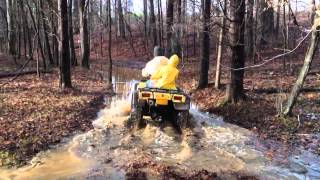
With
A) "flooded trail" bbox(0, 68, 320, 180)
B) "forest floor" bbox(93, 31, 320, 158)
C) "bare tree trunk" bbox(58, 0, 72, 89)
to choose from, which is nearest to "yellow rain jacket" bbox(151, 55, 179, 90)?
"flooded trail" bbox(0, 68, 320, 180)

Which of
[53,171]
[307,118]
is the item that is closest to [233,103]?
[307,118]

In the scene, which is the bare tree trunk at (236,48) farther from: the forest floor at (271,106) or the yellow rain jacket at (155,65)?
the yellow rain jacket at (155,65)

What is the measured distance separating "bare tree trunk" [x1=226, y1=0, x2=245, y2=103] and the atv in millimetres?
2707

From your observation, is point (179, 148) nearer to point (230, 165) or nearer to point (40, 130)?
point (230, 165)

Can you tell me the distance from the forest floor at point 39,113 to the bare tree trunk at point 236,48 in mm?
4509

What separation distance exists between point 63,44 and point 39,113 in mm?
5213

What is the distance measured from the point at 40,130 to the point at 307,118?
745cm

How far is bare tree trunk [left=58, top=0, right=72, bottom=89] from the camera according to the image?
17688mm

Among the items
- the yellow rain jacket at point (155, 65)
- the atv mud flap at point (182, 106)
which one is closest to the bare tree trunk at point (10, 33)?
the yellow rain jacket at point (155, 65)

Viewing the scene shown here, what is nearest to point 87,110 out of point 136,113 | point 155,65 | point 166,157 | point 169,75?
point 136,113

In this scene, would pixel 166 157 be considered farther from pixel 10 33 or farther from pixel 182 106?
pixel 10 33

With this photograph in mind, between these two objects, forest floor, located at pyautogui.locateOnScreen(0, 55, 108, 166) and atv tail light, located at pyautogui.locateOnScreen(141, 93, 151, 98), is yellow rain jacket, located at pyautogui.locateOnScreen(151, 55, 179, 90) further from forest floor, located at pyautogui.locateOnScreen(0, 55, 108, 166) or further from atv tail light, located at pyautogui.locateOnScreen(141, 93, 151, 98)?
forest floor, located at pyautogui.locateOnScreen(0, 55, 108, 166)

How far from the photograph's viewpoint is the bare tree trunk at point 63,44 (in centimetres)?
1769

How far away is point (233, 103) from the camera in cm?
1501
